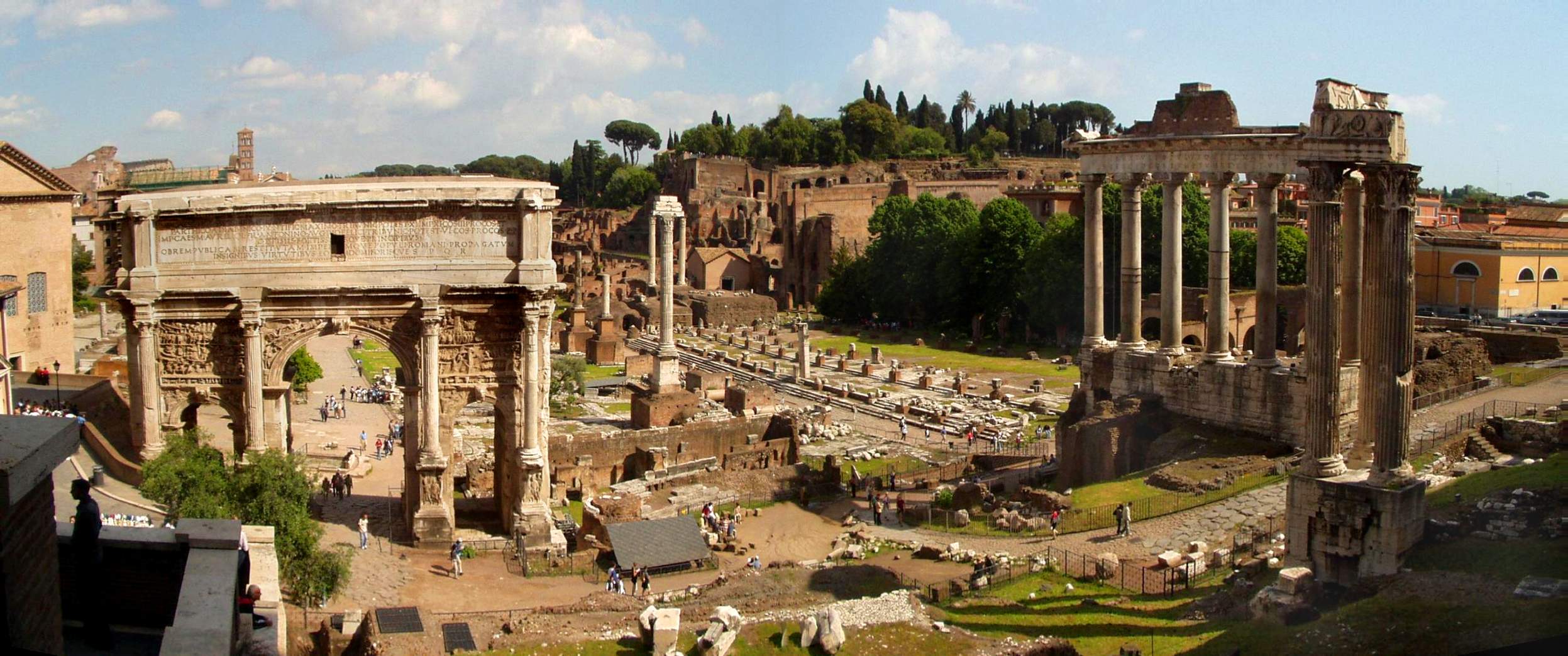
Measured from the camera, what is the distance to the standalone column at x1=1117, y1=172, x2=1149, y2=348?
29.1 meters

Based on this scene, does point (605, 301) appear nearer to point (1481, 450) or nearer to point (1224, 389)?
point (1224, 389)

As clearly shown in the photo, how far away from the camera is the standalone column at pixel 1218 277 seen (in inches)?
1075

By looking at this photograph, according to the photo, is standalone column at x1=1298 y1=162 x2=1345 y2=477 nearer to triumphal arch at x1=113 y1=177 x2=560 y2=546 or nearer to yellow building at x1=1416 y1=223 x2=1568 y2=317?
triumphal arch at x1=113 y1=177 x2=560 y2=546

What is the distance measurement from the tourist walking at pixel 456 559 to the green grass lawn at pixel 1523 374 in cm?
2229

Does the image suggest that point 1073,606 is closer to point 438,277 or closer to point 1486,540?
point 1486,540

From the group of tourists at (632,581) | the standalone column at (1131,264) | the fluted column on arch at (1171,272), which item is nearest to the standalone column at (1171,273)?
the fluted column on arch at (1171,272)

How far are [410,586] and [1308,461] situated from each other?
45.6 ft

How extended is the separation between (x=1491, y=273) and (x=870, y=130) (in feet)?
286

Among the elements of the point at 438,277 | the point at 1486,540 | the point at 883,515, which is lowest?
the point at 883,515

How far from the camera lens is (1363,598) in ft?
51.8

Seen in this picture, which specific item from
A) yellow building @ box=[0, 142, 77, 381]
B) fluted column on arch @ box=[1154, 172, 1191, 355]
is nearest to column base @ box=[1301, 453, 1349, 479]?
fluted column on arch @ box=[1154, 172, 1191, 355]

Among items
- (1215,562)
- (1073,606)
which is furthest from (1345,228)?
(1073,606)

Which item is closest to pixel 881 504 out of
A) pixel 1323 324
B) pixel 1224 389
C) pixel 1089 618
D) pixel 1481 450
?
pixel 1224 389

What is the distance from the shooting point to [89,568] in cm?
887
